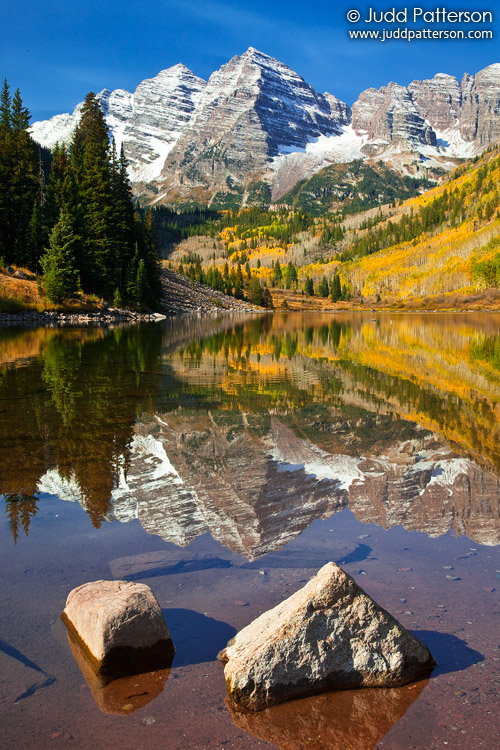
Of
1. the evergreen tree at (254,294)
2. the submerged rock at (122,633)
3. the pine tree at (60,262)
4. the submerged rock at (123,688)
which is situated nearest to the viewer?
the submerged rock at (123,688)

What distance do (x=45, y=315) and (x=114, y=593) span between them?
200ft

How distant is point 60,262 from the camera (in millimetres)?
61562

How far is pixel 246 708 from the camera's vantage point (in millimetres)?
4906

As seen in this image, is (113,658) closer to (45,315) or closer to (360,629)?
(360,629)

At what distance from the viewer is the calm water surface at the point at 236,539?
188 inches

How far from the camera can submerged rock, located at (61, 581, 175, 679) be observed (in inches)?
209

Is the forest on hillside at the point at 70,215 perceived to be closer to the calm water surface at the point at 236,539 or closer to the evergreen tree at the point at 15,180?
the evergreen tree at the point at 15,180

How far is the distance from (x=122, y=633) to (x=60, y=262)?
60.9 m

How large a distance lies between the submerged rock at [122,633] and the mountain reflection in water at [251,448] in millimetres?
2387

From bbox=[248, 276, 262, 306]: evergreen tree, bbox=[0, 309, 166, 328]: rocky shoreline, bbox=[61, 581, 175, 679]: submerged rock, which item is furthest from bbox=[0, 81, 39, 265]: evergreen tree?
bbox=[248, 276, 262, 306]: evergreen tree

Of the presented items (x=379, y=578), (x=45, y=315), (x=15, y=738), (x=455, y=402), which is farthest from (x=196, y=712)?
(x=45, y=315)

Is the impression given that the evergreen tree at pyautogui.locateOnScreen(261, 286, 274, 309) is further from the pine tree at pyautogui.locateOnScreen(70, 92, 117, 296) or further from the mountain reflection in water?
the mountain reflection in water

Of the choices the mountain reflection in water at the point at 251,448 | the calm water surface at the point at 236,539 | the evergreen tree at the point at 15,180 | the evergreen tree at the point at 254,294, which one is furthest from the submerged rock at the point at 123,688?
the evergreen tree at the point at 254,294

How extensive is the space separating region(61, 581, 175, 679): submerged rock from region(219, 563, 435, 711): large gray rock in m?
0.66
